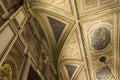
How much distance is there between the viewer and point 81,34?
999 centimetres

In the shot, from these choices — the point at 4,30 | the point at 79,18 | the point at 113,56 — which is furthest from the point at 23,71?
the point at 113,56

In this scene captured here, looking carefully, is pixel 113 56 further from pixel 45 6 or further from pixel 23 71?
pixel 23 71

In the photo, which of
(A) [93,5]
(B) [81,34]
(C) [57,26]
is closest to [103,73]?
(B) [81,34]

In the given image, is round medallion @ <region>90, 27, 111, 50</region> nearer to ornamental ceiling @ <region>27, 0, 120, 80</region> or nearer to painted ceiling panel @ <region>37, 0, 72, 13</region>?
ornamental ceiling @ <region>27, 0, 120, 80</region>

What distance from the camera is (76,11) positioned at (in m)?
9.19

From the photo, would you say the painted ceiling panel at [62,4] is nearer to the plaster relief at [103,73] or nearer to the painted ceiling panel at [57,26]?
the painted ceiling panel at [57,26]

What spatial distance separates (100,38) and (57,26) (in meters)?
2.66

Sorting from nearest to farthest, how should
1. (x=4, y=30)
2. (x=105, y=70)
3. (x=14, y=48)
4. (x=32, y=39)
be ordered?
(x=4, y=30), (x=14, y=48), (x=32, y=39), (x=105, y=70)

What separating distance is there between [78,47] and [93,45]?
91 centimetres

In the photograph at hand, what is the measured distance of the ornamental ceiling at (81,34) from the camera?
9120mm

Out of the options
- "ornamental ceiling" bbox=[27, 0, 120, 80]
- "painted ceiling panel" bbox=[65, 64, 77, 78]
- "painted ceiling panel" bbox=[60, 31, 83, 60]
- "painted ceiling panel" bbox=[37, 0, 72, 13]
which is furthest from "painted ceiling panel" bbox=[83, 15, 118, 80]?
"painted ceiling panel" bbox=[37, 0, 72, 13]

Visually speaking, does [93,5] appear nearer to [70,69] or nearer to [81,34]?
[81,34]

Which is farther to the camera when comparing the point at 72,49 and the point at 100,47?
the point at 100,47

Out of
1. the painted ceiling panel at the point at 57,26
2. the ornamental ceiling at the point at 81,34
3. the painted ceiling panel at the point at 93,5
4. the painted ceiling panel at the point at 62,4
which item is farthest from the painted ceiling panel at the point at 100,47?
the painted ceiling panel at the point at 62,4
